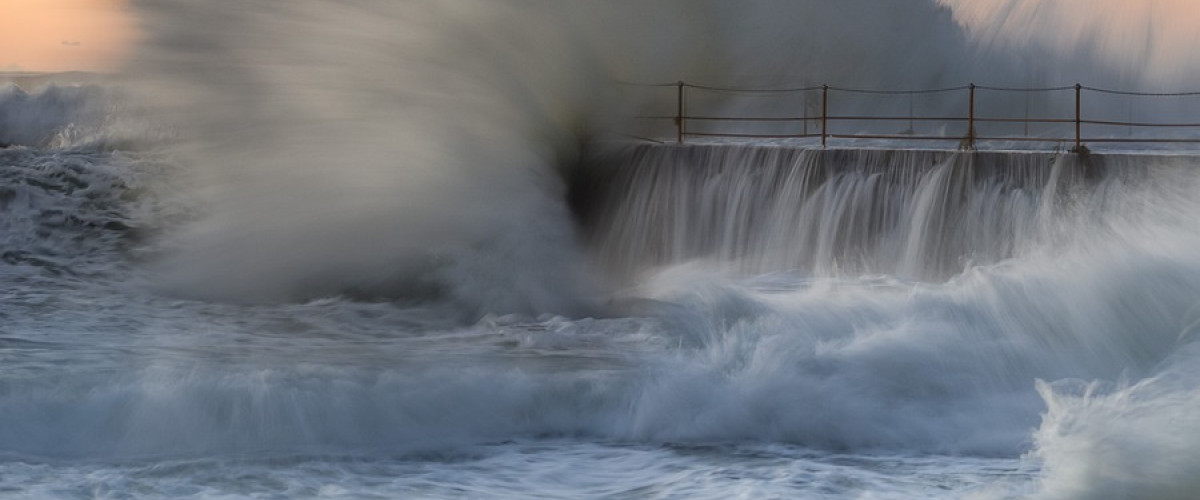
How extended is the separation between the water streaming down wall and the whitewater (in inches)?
1.2

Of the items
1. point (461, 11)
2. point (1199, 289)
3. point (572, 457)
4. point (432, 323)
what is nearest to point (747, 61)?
point (461, 11)

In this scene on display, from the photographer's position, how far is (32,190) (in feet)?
76.8

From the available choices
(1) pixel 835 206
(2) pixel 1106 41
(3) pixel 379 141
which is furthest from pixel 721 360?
(2) pixel 1106 41

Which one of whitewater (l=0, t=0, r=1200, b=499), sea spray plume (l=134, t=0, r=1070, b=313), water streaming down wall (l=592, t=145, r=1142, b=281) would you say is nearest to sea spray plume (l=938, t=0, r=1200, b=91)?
whitewater (l=0, t=0, r=1200, b=499)

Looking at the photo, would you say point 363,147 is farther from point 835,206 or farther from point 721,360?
point 721,360

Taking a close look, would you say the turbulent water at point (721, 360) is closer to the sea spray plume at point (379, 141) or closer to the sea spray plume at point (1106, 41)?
the sea spray plume at point (379, 141)

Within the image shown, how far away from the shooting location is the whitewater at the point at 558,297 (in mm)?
8883

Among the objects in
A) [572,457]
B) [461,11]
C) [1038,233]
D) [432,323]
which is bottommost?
[572,457]

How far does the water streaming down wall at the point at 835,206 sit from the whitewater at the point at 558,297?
0.10ft

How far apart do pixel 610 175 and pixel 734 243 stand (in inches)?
77.6

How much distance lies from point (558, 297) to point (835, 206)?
2.53 meters

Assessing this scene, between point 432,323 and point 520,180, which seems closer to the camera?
point 432,323

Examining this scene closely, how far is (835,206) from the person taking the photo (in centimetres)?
1430

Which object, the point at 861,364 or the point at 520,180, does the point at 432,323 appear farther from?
the point at 861,364
